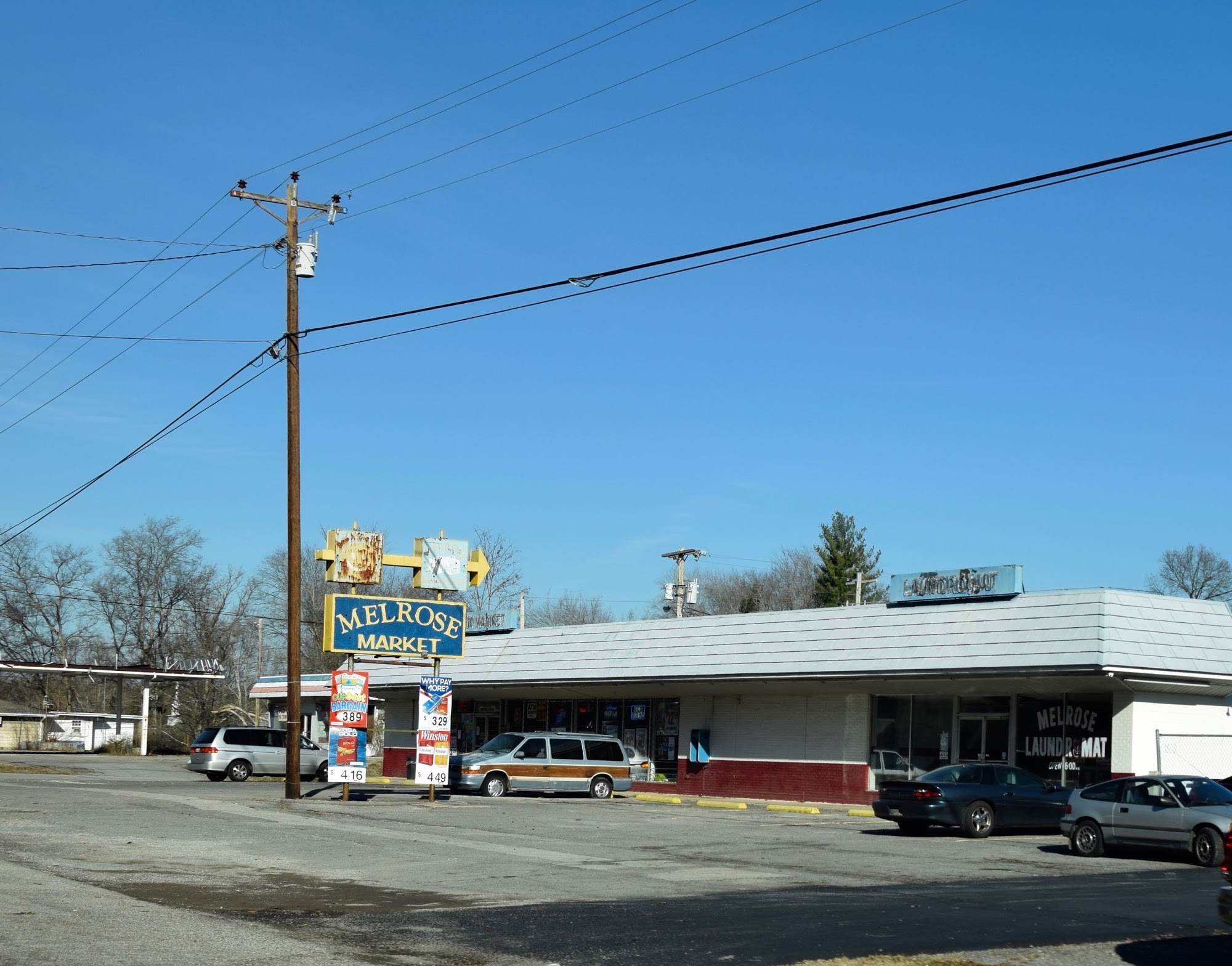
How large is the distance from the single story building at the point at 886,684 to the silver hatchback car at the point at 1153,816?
20.4 feet

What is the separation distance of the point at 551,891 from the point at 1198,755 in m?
18.3

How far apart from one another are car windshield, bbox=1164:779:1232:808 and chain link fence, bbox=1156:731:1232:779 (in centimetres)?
799

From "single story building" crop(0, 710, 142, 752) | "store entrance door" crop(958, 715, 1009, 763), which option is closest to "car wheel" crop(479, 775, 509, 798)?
"store entrance door" crop(958, 715, 1009, 763)

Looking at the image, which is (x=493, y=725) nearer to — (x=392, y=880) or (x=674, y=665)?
(x=674, y=665)

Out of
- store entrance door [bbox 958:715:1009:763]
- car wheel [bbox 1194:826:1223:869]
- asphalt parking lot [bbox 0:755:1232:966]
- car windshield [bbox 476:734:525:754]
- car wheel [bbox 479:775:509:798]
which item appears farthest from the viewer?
car windshield [bbox 476:734:525:754]

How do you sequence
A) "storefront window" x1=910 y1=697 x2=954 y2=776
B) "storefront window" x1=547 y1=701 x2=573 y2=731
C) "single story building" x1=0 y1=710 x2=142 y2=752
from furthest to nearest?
"single story building" x1=0 y1=710 x2=142 y2=752, "storefront window" x1=547 y1=701 x2=573 y2=731, "storefront window" x1=910 y1=697 x2=954 y2=776

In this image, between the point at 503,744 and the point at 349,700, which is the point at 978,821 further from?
the point at 503,744

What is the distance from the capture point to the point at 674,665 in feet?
119

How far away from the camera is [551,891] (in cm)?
1402

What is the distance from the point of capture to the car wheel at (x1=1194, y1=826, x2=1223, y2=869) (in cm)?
1842

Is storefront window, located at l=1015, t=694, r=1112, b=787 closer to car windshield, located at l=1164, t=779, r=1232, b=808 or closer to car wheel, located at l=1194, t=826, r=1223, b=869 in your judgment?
car windshield, located at l=1164, t=779, r=1232, b=808

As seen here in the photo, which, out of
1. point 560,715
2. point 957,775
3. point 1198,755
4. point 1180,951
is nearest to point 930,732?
point 1198,755

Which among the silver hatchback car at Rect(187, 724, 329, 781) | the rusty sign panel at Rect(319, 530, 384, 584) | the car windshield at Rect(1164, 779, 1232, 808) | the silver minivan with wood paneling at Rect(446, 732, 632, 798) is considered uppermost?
the rusty sign panel at Rect(319, 530, 384, 584)

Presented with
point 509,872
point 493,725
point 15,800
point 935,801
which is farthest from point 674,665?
point 509,872
